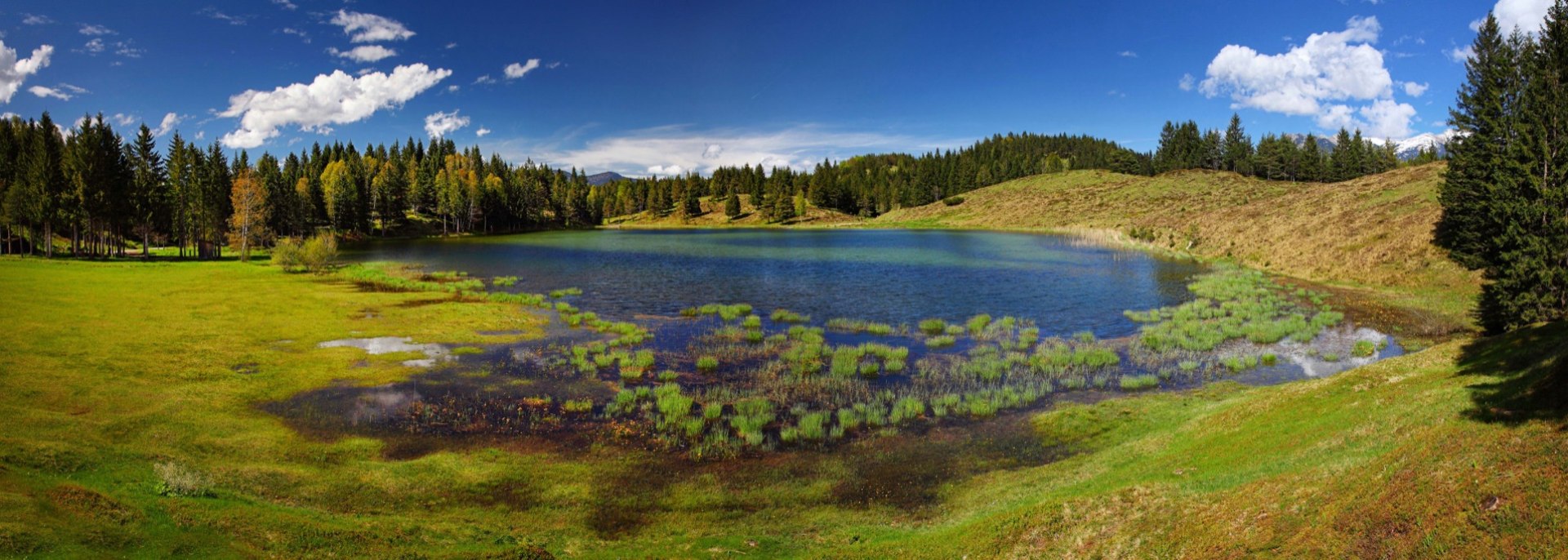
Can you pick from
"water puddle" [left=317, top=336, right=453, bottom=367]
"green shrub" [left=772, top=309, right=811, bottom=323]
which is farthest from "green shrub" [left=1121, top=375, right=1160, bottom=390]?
"water puddle" [left=317, top=336, right=453, bottom=367]

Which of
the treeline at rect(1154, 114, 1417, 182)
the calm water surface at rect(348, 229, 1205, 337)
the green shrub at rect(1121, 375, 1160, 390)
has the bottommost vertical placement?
the green shrub at rect(1121, 375, 1160, 390)

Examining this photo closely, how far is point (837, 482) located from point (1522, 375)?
1459 cm

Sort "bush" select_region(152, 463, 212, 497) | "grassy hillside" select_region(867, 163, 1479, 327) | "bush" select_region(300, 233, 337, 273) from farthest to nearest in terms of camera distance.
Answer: "bush" select_region(300, 233, 337, 273), "grassy hillside" select_region(867, 163, 1479, 327), "bush" select_region(152, 463, 212, 497)

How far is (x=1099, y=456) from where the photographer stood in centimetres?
1892

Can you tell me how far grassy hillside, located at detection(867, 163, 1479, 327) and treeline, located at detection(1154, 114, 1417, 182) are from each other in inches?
648

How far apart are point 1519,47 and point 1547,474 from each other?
191ft

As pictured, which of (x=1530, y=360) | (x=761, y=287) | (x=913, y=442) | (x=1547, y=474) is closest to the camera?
(x=1547, y=474)

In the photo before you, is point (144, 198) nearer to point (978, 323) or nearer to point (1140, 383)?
point (978, 323)

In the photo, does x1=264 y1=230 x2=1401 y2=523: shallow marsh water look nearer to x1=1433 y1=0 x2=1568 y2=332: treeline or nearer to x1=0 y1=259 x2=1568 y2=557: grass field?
x1=0 y1=259 x2=1568 y2=557: grass field

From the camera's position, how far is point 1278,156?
571 ft

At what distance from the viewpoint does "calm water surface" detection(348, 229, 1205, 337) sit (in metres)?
48.6

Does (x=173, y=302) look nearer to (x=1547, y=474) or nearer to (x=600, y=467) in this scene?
(x=600, y=467)

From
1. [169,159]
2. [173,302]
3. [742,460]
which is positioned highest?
[169,159]

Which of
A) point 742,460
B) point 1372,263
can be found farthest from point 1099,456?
point 1372,263
